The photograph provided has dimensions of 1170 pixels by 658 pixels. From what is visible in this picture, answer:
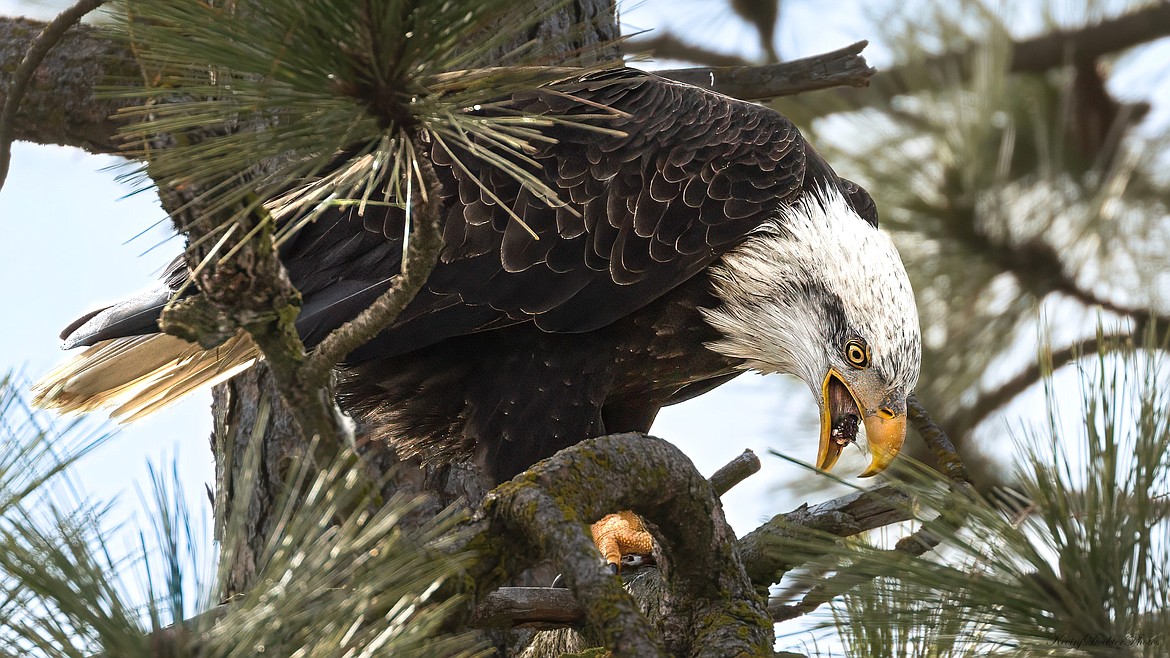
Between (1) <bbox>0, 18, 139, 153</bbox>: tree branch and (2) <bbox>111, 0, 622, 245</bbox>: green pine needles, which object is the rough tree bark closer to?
(1) <bbox>0, 18, 139, 153</bbox>: tree branch

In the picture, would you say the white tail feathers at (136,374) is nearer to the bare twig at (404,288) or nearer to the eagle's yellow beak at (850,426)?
the eagle's yellow beak at (850,426)

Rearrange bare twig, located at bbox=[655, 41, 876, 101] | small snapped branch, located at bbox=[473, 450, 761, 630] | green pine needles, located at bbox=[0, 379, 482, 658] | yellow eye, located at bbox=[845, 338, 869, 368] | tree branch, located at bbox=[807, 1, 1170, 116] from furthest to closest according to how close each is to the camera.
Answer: tree branch, located at bbox=[807, 1, 1170, 116] < bare twig, located at bbox=[655, 41, 876, 101] < yellow eye, located at bbox=[845, 338, 869, 368] < small snapped branch, located at bbox=[473, 450, 761, 630] < green pine needles, located at bbox=[0, 379, 482, 658]

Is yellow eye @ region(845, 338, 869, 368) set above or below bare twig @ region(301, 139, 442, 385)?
below

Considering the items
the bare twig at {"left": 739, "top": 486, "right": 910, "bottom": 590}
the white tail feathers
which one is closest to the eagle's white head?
the bare twig at {"left": 739, "top": 486, "right": 910, "bottom": 590}

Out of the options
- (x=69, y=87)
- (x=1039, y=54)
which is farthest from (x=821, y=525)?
(x=1039, y=54)

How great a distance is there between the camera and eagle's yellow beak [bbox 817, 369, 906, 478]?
10.8 ft

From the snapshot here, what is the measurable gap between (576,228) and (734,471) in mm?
824

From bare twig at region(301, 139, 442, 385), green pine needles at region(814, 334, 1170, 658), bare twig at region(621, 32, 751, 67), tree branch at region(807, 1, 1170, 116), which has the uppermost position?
bare twig at region(621, 32, 751, 67)

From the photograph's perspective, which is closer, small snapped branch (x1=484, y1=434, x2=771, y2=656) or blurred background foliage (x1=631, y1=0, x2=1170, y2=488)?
small snapped branch (x1=484, y1=434, x2=771, y2=656)

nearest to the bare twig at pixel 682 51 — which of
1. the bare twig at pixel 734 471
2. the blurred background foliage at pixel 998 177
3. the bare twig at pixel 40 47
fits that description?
the blurred background foliage at pixel 998 177

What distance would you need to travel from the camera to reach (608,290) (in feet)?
11.0

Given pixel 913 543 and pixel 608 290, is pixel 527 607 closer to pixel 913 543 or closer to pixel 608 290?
pixel 913 543

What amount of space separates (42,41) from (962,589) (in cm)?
191

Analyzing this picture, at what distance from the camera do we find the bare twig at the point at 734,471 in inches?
122
